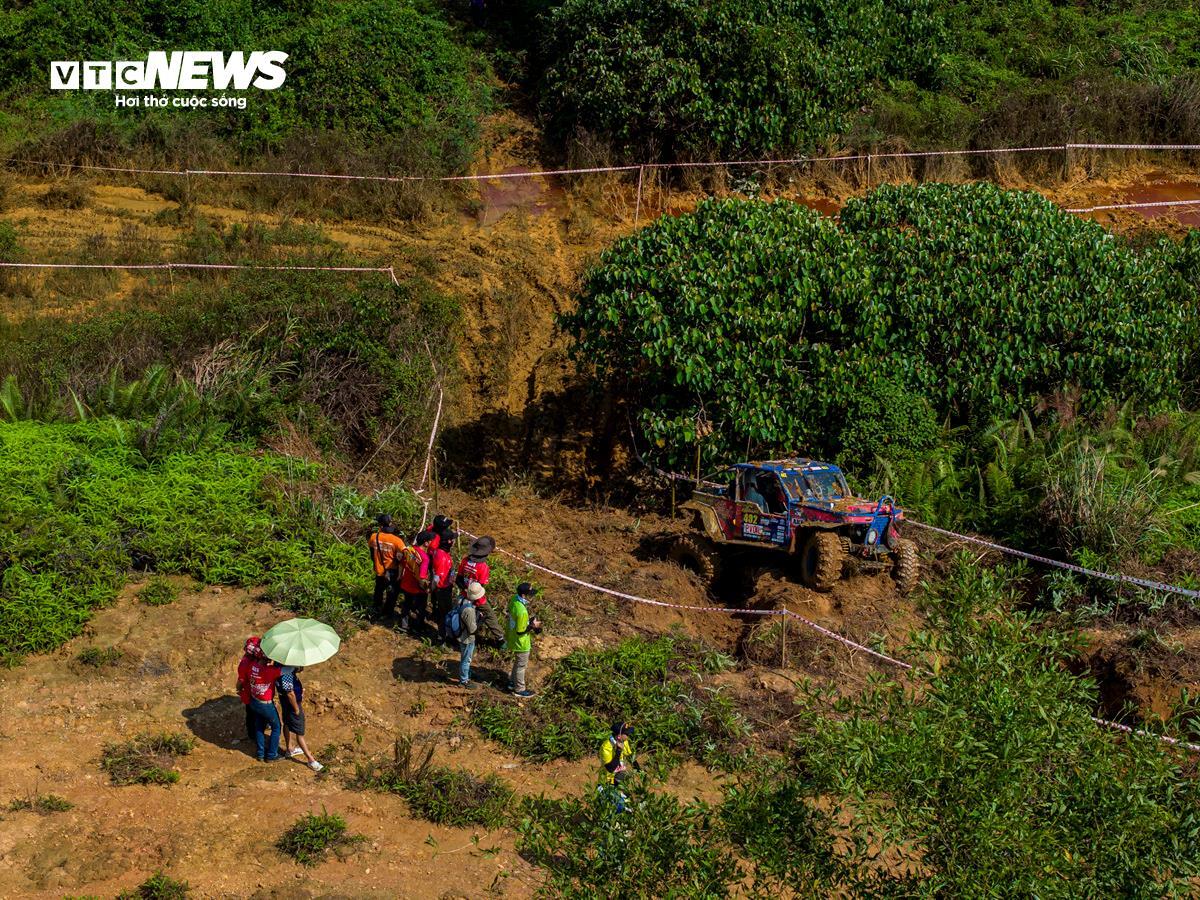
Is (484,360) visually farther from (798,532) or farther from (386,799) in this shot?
(386,799)

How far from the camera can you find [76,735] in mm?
12922

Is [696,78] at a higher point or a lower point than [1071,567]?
higher

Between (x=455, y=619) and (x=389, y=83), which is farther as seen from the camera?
(x=389, y=83)

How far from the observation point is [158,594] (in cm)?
1504

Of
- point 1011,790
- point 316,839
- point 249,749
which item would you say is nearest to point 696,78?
point 249,749

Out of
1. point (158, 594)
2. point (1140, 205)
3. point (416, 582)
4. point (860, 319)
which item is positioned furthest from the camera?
point (1140, 205)

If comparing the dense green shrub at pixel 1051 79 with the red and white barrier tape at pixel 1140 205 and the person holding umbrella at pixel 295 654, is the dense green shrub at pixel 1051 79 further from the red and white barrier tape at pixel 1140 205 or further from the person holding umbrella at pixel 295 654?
the person holding umbrella at pixel 295 654

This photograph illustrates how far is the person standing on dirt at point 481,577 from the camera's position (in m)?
14.0

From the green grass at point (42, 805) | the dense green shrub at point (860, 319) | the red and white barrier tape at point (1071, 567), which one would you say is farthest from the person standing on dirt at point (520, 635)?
the red and white barrier tape at point (1071, 567)

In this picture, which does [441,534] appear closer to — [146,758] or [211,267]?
[146,758]

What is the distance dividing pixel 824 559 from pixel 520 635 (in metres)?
4.14

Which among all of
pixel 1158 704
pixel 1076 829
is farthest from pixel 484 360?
pixel 1076 829

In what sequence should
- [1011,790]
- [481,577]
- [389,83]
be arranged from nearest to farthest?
[1011,790] < [481,577] < [389,83]

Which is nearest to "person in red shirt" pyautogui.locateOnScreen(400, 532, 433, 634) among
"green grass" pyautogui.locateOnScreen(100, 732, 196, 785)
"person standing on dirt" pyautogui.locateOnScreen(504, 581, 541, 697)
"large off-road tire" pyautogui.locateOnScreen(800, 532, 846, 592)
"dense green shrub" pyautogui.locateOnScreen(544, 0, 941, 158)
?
"person standing on dirt" pyautogui.locateOnScreen(504, 581, 541, 697)
